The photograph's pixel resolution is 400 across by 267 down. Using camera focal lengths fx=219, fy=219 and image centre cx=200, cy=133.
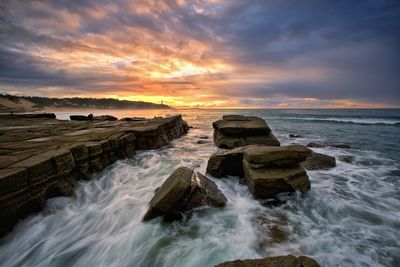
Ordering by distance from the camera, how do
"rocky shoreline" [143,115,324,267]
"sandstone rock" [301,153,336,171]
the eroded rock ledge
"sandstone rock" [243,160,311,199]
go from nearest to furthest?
the eroded rock ledge, "rocky shoreline" [143,115,324,267], "sandstone rock" [243,160,311,199], "sandstone rock" [301,153,336,171]

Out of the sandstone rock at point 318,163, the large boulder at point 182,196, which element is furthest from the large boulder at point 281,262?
the sandstone rock at point 318,163

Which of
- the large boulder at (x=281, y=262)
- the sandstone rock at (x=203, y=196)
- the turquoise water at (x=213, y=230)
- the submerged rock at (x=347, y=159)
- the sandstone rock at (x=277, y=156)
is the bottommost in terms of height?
the submerged rock at (x=347, y=159)

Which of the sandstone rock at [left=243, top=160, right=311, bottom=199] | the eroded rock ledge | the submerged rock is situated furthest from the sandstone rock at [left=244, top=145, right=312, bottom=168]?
the submerged rock

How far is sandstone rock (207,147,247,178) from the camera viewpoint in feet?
22.4

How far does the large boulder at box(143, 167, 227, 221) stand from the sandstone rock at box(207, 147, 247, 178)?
1517 mm

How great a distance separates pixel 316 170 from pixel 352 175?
44.6 inches

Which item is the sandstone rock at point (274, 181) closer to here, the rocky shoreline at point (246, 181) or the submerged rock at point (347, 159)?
the rocky shoreline at point (246, 181)

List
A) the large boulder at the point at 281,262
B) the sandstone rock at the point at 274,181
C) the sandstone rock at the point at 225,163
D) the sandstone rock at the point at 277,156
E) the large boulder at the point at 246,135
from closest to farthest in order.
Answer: the large boulder at the point at 281,262, the sandstone rock at the point at 274,181, the sandstone rock at the point at 277,156, the sandstone rock at the point at 225,163, the large boulder at the point at 246,135

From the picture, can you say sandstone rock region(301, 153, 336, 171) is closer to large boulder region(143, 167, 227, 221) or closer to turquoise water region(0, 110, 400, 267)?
turquoise water region(0, 110, 400, 267)

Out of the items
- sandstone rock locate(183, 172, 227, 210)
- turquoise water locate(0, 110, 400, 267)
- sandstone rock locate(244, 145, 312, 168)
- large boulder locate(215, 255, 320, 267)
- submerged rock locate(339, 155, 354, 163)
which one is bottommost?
submerged rock locate(339, 155, 354, 163)

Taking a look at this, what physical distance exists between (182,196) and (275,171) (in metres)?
2.56

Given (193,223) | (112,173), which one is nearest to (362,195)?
(193,223)

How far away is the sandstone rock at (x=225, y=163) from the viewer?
6.82 metres

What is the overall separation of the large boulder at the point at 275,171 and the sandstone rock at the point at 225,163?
837 mm
